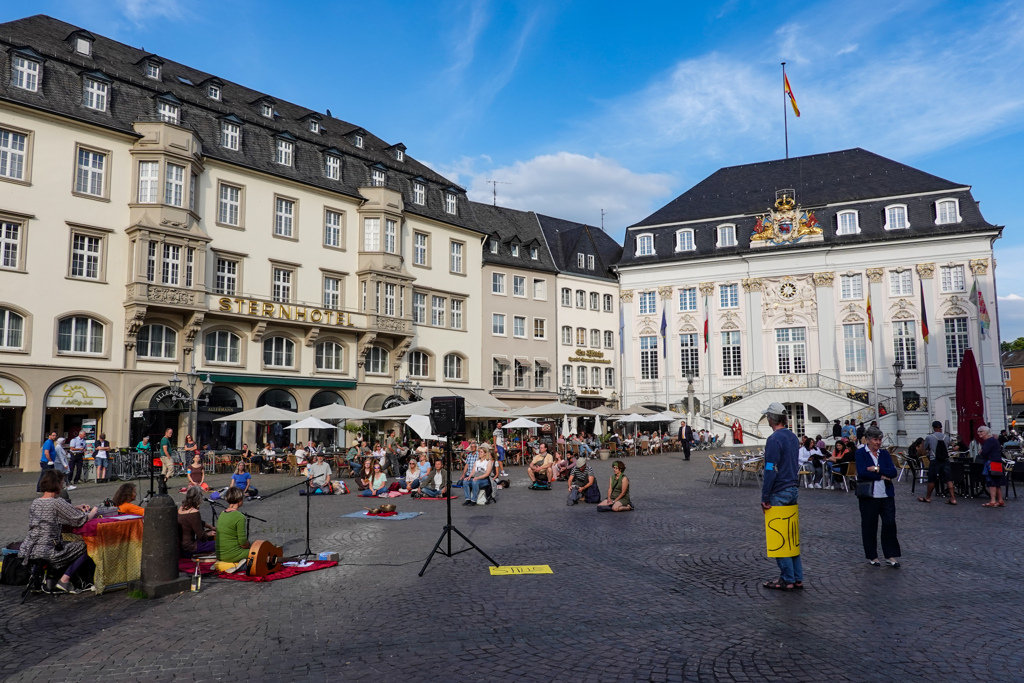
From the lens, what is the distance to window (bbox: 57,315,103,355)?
28.2 m

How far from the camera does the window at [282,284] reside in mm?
35375

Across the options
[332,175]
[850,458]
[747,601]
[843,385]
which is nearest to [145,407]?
[332,175]

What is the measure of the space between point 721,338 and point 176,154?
117ft

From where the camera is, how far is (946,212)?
45.9m

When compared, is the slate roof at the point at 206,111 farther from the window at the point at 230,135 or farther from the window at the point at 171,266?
the window at the point at 171,266

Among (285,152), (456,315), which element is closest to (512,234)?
(456,315)

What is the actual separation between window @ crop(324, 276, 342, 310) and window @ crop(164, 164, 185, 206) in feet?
27.5

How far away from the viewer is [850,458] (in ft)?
A: 63.9

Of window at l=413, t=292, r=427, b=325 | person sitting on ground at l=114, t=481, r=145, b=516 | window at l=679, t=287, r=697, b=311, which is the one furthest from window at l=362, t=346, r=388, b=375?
person sitting on ground at l=114, t=481, r=145, b=516

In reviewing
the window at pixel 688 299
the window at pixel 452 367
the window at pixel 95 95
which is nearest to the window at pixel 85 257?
the window at pixel 95 95

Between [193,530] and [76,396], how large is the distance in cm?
2144

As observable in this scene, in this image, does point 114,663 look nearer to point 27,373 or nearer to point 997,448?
point 997,448

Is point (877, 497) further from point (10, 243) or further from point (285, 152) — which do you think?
point (285, 152)

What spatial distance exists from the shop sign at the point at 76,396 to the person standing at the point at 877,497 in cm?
2791
